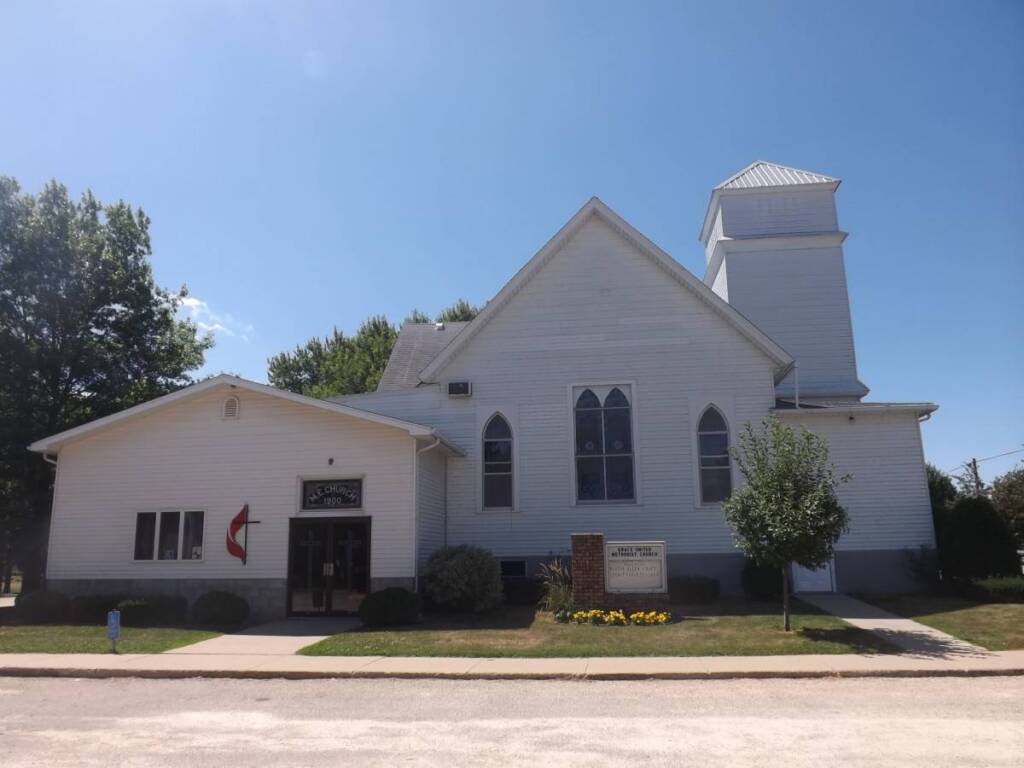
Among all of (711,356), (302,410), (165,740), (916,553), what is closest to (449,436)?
(302,410)

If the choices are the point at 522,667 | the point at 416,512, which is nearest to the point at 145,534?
the point at 416,512

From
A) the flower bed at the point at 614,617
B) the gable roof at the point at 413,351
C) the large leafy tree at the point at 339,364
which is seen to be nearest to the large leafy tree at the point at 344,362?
the large leafy tree at the point at 339,364

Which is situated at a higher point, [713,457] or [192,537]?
[713,457]

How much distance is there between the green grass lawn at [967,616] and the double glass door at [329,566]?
12416 millimetres

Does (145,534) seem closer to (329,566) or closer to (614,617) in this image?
(329,566)

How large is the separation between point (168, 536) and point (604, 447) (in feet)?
38.7

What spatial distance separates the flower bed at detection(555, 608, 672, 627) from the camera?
16453 millimetres

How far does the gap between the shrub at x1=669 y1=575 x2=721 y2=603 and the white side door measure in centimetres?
293

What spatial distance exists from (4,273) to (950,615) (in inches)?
1231

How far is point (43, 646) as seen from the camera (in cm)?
1502

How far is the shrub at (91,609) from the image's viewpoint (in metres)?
18.5

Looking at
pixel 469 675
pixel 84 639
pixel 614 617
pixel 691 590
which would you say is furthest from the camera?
pixel 691 590

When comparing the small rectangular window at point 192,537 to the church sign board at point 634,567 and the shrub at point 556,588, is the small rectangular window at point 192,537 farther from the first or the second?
the church sign board at point 634,567

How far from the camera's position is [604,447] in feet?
72.6
